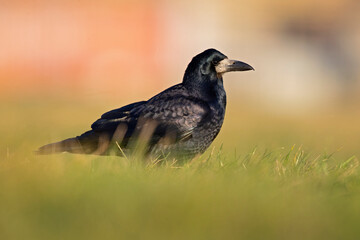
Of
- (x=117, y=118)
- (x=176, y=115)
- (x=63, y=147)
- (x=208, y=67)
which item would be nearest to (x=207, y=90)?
(x=208, y=67)

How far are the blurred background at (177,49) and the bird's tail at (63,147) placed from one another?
9493mm

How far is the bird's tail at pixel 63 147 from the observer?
4.66 meters

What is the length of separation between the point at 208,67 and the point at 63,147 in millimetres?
1354

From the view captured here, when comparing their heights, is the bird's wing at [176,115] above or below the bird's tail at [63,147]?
above

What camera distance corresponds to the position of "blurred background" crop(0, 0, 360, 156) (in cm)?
1861

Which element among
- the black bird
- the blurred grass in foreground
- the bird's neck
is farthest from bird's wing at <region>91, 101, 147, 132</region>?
the blurred grass in foreground

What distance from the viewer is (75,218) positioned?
2656mm

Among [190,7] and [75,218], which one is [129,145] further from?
[190,7]

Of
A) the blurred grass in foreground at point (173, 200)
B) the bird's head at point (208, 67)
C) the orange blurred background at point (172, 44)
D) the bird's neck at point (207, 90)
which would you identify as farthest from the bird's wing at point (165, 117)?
the orange blurred background at point (172, 44)

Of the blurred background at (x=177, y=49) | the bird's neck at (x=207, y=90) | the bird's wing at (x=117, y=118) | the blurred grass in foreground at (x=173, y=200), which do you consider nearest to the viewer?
the blurred grass in foreground at (x=173, y=200)

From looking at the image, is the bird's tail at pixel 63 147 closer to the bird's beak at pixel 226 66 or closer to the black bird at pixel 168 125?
the black bird at pixel 168 125

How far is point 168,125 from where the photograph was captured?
16.1 ft

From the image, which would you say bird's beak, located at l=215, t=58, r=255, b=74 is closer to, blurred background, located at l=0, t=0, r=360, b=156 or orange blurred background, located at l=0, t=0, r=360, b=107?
blurred background, located at l=0, t=0, r=360, b=156

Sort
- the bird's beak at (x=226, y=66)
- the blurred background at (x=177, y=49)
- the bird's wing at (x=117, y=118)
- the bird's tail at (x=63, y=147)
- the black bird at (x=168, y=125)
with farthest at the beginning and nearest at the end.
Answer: the blurred background at (x=177, y=49) → the bird's beak at (x=226, y=66) → the bird's wing at (x=117, y=118) → the black bird at (x=168, y=125) → the bird's tail at (x=63, y=147)
